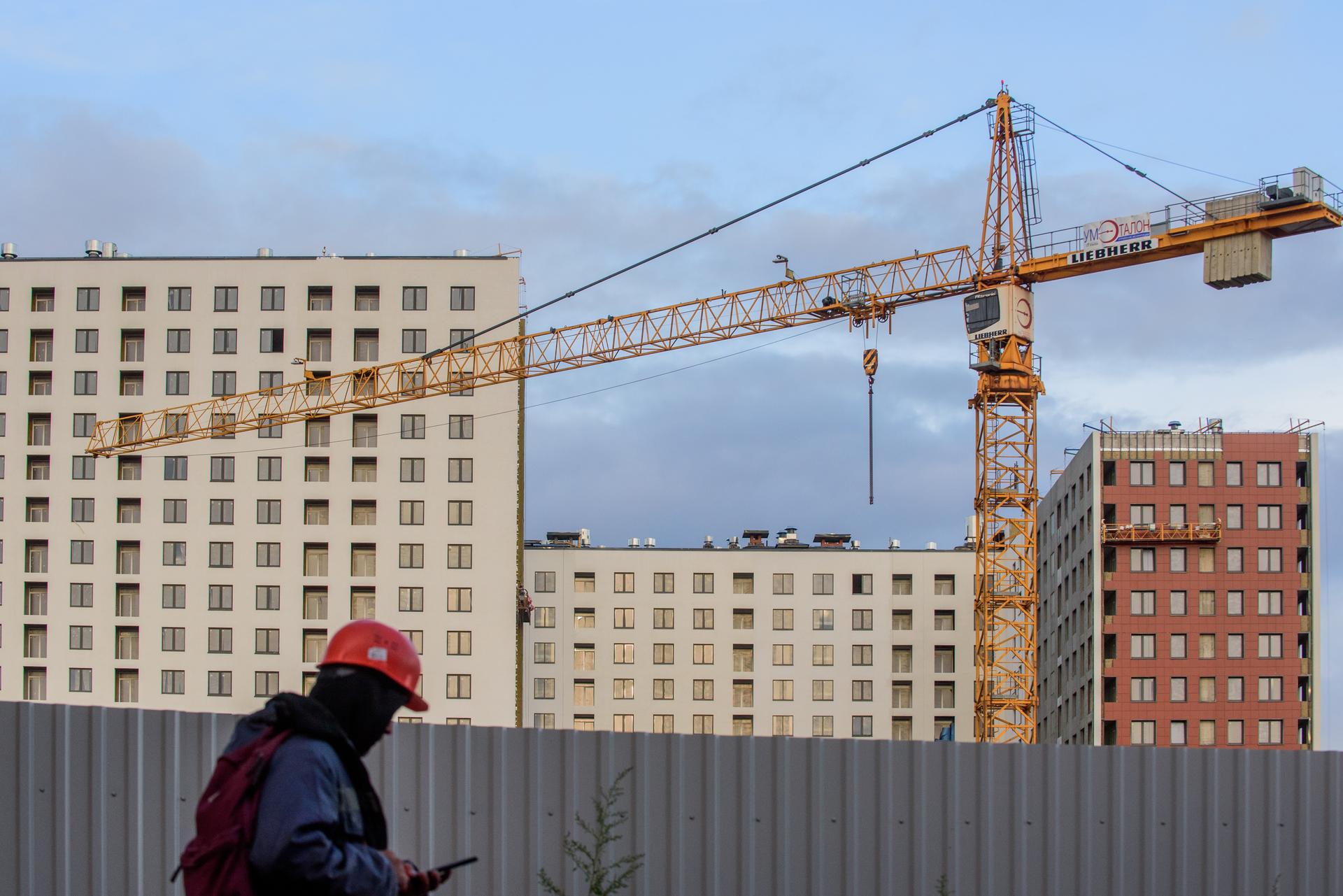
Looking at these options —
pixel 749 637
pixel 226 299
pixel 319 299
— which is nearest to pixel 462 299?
pixel 319 299

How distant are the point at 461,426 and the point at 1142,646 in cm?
4136

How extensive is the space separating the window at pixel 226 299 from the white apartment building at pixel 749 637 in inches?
1330

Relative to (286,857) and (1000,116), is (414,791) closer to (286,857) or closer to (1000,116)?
(286,857)

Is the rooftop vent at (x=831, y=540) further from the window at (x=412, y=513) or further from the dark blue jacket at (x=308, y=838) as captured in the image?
the dark blue jacket at (x=308, y=838)

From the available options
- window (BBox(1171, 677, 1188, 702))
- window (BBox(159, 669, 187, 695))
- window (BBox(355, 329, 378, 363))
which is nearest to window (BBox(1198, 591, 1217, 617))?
window (BBox(1171, 677, 1188, 702))

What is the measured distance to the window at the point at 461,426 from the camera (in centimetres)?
9812

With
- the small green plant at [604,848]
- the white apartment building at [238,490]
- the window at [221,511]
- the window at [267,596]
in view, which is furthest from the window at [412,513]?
the small green plant at [604,848]

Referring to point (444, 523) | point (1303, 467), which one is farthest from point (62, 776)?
point (1303, 467)

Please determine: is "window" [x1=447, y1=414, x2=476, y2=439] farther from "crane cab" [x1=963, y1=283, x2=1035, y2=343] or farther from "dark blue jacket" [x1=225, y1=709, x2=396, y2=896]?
"dark blue jacket" [x1=225, y1=709, x2=396, y2=896]

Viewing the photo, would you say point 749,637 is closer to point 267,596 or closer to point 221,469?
point 267,596

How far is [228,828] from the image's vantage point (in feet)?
19.3

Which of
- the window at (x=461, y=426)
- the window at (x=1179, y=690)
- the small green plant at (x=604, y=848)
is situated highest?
the window at (x=461, y=426)

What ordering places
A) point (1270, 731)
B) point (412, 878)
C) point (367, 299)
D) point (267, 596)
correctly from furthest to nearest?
point (1270, 731) < point (367, 299) < point (267, 596) < point (412, 878)

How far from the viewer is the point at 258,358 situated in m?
99.8
